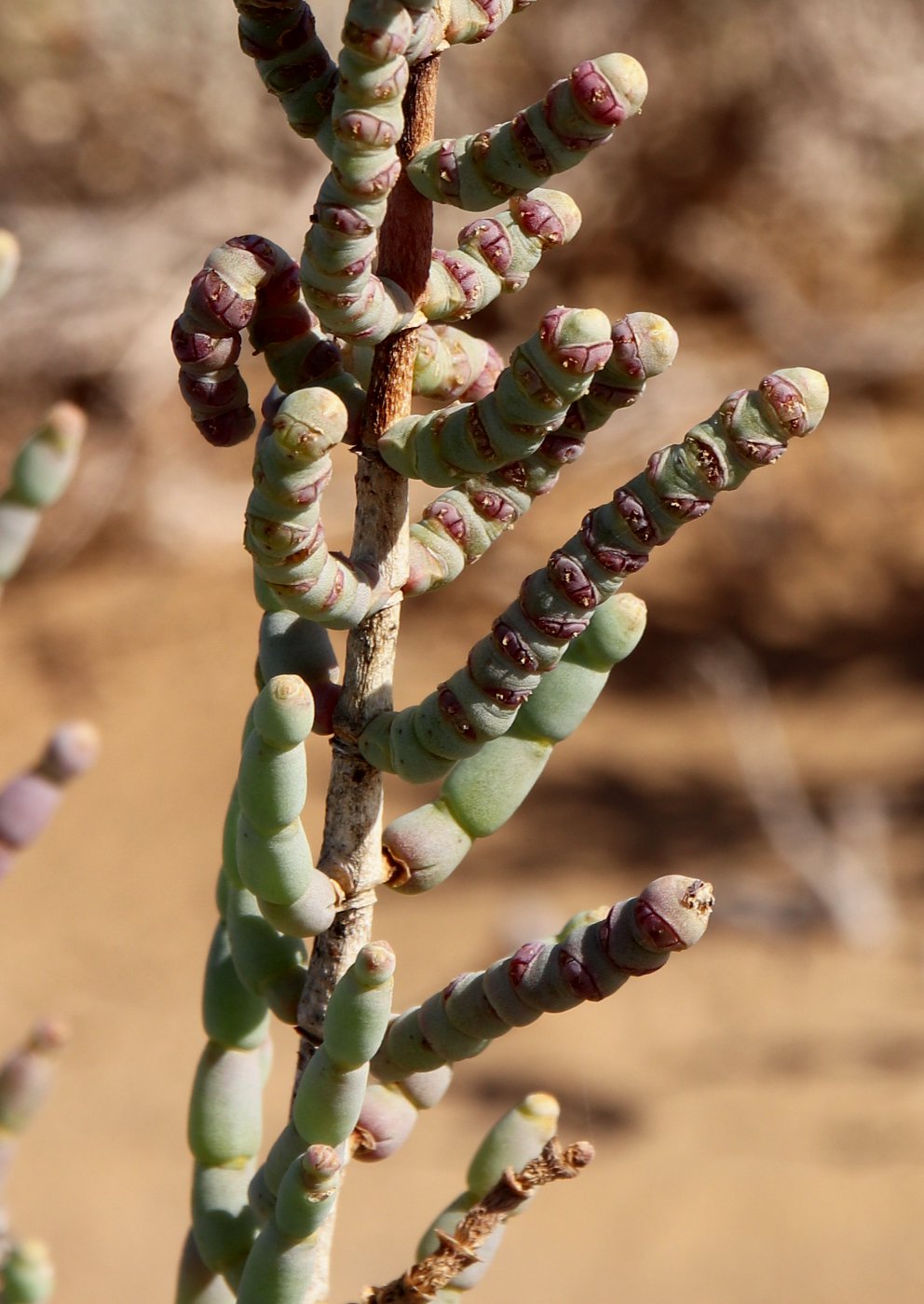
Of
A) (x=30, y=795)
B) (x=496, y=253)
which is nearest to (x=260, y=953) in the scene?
(x=30, y=795)

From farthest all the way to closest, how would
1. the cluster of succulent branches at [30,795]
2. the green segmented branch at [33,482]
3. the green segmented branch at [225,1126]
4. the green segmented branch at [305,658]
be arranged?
the green segmented branch at [33,482]
the cluster of succulent branches at [30,795]
the green segmented branch at [225,1126]
the green segmented branch at [305,658]

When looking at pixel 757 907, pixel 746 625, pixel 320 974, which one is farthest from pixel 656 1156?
pixel 320 974

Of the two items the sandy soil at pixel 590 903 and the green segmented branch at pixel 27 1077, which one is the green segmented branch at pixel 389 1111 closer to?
the green segmented branch at pixel 27 1077

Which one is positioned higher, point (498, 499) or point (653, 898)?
point (498, 499)

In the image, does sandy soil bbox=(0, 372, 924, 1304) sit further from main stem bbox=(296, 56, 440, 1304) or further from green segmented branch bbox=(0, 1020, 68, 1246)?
main stem bbox=(296, 56, 440, 1304)

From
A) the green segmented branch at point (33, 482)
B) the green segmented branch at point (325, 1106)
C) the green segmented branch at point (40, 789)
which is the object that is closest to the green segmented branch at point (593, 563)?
the green segmented branch at point (325, 1106)

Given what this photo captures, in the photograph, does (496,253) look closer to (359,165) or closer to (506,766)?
(359,165)

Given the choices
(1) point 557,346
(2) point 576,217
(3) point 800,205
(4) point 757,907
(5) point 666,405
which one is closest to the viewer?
(1) point 557,346

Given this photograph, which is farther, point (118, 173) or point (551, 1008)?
point (118, 173)

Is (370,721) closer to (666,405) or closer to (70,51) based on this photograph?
(666,405)
